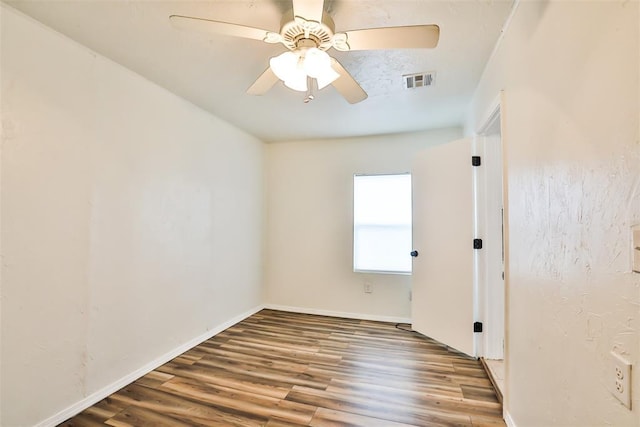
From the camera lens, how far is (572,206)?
106 centimetres

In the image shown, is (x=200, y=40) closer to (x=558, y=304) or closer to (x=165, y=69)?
(x=165, y=69)

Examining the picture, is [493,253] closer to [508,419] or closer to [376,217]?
[508,419]

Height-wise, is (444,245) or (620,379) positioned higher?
(444,245)

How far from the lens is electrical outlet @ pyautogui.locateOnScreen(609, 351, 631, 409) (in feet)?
2.56

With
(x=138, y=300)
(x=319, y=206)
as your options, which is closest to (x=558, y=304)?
(x=138, y=300)

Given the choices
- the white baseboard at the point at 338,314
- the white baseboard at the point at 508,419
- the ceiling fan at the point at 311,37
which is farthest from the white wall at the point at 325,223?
the ceiling fan at the point at 311,37

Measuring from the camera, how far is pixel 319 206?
4051 mm

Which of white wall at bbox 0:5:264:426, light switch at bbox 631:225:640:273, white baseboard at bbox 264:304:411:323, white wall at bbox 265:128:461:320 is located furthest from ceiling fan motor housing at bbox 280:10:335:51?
white baseboard at bbox 264:304:411:323

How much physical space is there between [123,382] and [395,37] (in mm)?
2877

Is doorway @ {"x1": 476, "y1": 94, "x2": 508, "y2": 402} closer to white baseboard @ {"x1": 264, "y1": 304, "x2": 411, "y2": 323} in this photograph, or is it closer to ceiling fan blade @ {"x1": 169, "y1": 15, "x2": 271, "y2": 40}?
white baseboard @ {"x1": 264, "y1": 304, "x2": 411, "y2": 323}

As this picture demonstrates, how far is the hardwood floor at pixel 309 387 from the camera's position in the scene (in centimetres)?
188

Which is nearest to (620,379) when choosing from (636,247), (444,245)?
(636,247)

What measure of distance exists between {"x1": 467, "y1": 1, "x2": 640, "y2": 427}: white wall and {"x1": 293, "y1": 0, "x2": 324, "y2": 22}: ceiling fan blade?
3.03ft

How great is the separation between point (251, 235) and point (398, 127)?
2.31 m
